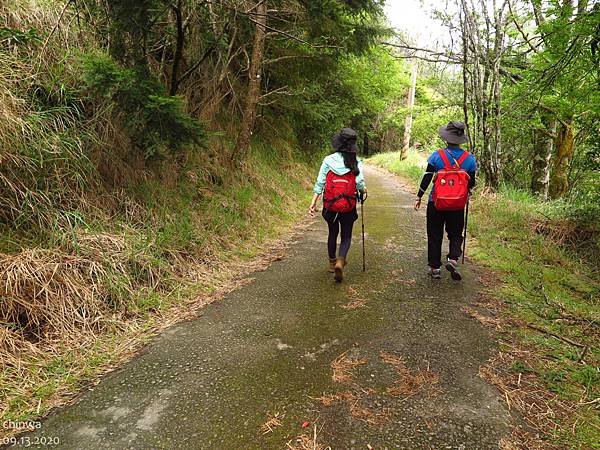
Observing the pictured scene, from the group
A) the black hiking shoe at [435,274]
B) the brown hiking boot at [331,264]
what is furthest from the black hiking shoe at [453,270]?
the brown hiking boot at [331,264]

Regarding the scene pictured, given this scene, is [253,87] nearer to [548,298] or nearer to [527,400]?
[548,298]

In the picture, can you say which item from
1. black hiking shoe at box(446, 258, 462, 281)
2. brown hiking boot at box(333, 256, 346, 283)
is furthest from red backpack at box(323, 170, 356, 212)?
black hiking shoe at box(446, 258, 462, 281)

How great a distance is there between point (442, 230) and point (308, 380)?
3196mm

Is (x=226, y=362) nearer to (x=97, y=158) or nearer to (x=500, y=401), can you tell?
(x=500, y=401)

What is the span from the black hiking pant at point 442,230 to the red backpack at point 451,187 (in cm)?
22

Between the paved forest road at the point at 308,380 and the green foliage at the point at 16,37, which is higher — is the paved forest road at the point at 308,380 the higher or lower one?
the lower one

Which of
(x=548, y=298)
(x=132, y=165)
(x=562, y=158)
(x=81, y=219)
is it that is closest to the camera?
(x=81, y=219)

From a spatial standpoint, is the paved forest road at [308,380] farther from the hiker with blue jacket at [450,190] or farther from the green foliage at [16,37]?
the green foliage at [16,37]

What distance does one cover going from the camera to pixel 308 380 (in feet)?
9.09

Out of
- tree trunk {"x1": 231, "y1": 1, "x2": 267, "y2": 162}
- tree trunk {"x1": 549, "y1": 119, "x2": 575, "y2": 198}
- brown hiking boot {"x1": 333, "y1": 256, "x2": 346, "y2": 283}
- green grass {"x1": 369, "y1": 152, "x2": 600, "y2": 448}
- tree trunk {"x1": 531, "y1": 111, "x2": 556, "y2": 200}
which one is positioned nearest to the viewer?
green grass {"x1": 369, "y1": 152, "x2": 600, "y2": 448}

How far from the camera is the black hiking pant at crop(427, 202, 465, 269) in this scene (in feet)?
16.4

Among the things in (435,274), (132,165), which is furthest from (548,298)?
(132,165)

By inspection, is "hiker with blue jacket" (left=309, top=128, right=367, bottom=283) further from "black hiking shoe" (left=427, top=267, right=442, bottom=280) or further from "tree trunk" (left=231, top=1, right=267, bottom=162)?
"tree trunk" (left=231, top=1, right=267, bottom=162)

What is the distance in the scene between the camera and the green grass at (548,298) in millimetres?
2617
